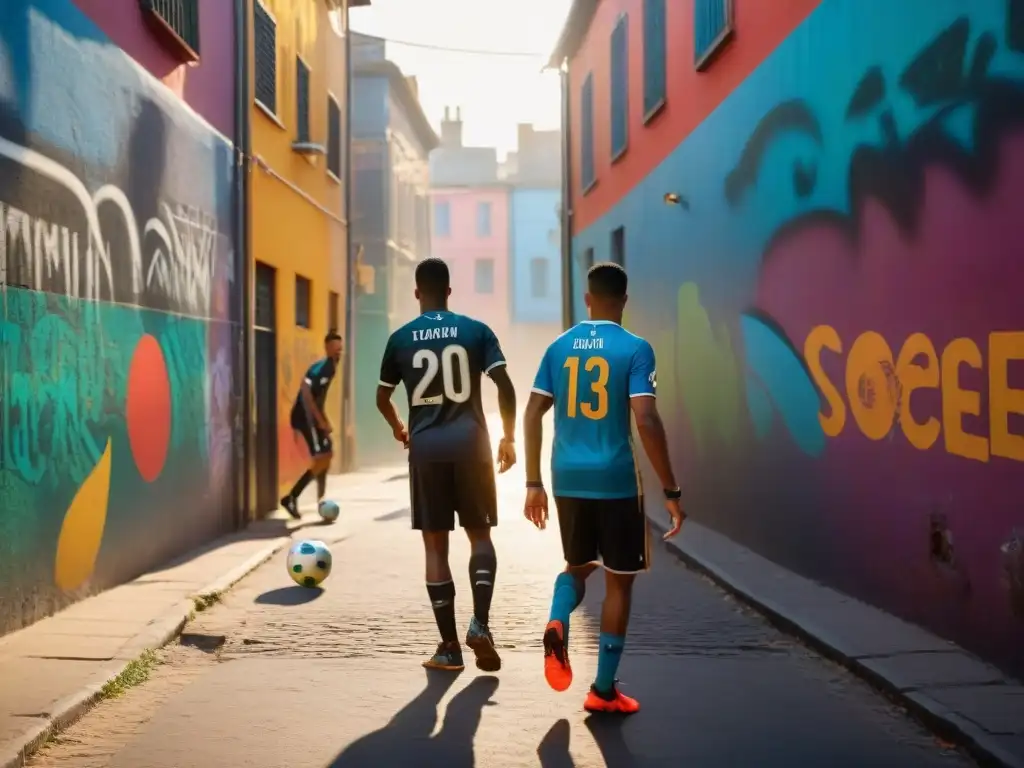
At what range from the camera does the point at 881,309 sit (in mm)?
7562

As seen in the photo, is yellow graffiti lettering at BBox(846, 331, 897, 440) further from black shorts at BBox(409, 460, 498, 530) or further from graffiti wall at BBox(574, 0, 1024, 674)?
black shorts at BBox(409, 460, 498, 530)

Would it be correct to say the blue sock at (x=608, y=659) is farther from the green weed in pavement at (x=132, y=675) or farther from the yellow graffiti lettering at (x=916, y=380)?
the yellow graffiti lettering at (x=916, y=380)

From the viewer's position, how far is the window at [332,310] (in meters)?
19.4

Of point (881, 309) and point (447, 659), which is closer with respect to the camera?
point (447, 659)

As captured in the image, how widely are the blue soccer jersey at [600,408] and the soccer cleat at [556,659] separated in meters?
0.58

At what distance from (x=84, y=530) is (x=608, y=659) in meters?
4.09

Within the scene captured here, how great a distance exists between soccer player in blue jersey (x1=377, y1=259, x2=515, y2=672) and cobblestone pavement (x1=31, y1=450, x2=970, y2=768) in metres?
0.42

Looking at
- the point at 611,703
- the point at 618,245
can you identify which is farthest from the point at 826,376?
the point at 618,245

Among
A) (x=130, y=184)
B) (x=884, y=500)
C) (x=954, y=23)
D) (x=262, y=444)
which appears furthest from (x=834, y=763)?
(x=262, y=444)

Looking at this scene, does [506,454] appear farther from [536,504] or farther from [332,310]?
[332,310]

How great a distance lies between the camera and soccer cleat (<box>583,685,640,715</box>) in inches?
216

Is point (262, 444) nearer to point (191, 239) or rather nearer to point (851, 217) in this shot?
point (191, 239)

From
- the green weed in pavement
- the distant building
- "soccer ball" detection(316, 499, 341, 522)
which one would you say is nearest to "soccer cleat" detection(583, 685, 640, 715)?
the green weed in pavement

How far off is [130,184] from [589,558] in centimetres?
514
